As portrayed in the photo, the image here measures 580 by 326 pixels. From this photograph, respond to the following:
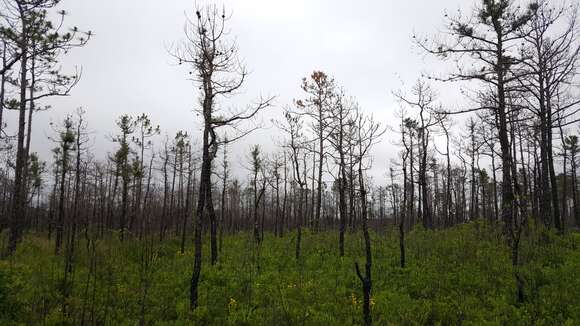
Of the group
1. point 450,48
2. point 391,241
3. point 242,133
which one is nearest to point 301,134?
point 391,241

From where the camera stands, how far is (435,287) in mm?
9430

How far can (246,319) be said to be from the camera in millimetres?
7449

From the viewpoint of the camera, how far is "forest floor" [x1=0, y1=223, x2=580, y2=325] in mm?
7203

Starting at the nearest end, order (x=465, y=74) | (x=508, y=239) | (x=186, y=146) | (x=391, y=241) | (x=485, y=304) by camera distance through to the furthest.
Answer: (x=485, y=304), (x=465, y=74), (x=508, y=239), (x=391, y=241), (x=186, y=146)

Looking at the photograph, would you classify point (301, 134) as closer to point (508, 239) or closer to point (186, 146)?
point (186, 146)

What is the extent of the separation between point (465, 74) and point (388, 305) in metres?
8.86

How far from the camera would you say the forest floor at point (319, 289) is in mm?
7203

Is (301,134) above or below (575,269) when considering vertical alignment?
above

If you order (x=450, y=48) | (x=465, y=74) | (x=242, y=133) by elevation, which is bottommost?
(x=242, y=133)

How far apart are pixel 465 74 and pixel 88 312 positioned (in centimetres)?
1407

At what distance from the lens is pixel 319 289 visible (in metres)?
9.64

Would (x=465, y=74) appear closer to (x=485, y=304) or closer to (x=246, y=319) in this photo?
(x=485, y=304)

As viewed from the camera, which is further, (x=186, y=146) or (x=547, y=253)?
(x=186, y=146)

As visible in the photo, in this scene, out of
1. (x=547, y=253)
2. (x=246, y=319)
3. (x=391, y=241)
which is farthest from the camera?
(x=391, y=241)
